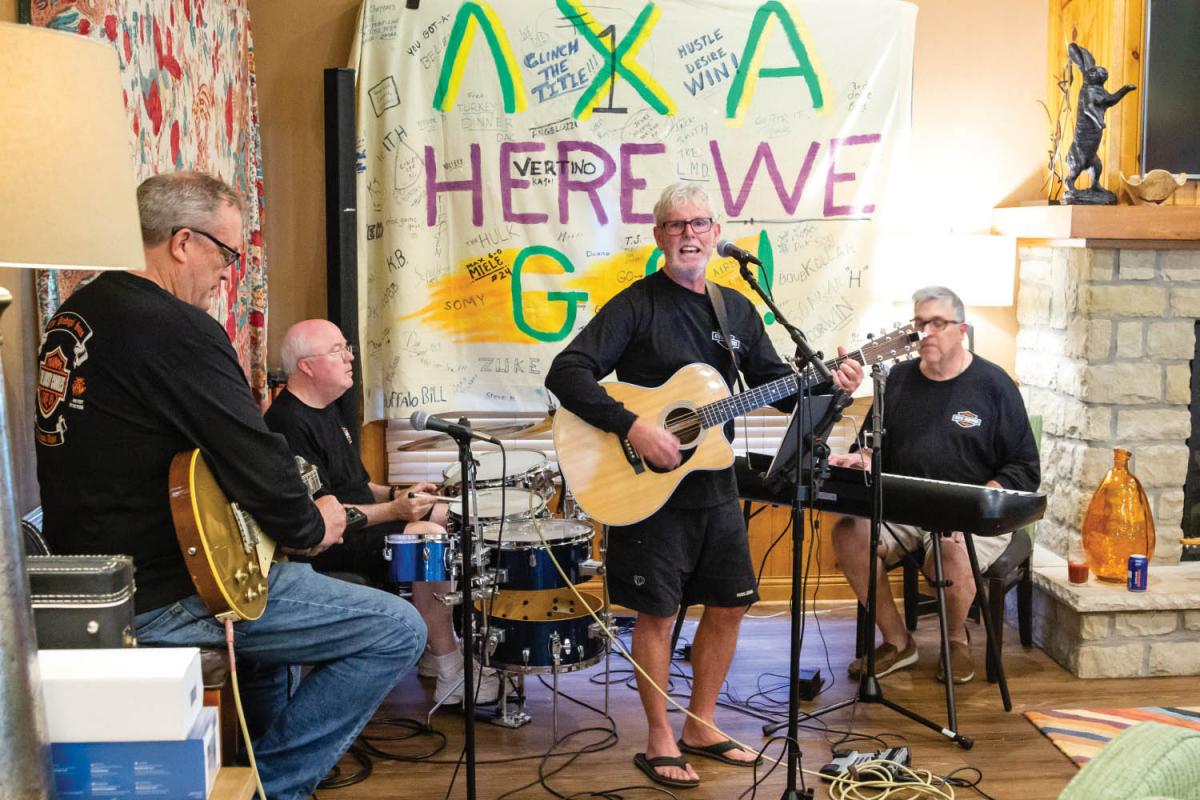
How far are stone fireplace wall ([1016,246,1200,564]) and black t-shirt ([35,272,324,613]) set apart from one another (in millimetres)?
3130

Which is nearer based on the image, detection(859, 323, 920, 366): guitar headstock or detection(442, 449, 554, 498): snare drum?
detection(859, 323, 920, 366): guitar headstock

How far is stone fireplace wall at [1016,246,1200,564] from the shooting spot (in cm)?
449

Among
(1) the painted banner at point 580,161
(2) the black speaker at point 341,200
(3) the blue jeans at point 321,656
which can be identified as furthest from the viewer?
(1) the painted banner at point 580,161

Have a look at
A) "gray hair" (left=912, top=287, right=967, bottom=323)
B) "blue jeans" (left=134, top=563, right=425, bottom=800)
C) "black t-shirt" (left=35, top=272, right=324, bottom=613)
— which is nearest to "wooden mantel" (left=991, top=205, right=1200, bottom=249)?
"gray hair" (left=912, top=287, right=967, bottom=323)

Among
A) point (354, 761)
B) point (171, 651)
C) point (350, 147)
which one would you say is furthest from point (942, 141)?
point (171, 651)

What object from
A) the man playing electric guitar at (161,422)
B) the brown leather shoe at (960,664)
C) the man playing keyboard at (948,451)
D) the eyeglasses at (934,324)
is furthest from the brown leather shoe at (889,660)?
the man playing electric guitar at (161,422)

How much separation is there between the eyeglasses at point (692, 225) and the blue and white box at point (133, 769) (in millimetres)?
1839

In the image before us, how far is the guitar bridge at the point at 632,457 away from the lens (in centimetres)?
332

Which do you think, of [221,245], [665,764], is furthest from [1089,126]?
[221,245]

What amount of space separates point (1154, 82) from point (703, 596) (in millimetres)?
2629

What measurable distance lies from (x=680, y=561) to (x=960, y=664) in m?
1.33

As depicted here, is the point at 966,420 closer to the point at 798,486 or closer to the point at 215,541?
the point at 798,486

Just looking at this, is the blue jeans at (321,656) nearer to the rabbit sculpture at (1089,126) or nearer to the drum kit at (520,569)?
the drum kit at (520,569)

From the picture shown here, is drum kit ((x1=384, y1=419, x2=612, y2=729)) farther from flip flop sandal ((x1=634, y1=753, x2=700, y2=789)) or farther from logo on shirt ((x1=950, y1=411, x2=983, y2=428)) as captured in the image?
logo on shirt ((x1=950, y1=411, x2=983, y2=428))
